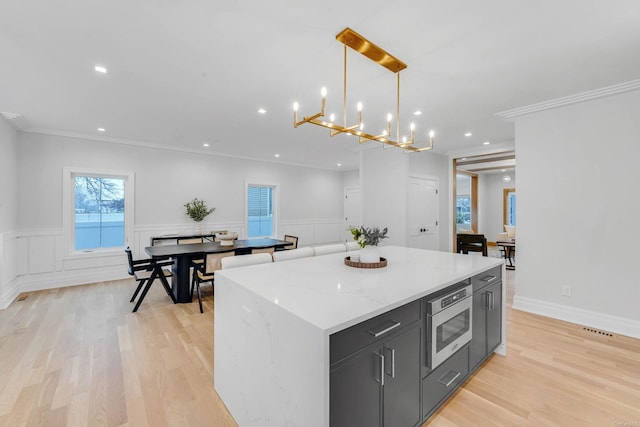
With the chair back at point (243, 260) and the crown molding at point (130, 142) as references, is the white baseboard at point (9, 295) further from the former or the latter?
the chair back at point (243, 260)

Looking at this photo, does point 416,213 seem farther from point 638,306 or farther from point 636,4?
point 636,4

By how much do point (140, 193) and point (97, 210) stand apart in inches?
31.1

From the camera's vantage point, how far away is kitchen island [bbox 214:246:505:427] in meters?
1.12

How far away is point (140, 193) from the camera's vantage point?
5.36 metres

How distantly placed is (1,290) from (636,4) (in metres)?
6.99

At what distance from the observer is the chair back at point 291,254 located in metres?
2.62

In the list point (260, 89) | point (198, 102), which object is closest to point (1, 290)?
point (198, 102)

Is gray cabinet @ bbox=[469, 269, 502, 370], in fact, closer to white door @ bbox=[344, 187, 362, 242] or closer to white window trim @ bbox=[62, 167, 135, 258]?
white window trim @ bbox=[62, 167, 135, 258]

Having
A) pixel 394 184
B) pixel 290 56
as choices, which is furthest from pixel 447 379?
pixel 394 184

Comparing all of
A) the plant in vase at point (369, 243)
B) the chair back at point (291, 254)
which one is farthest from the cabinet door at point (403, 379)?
the chair back at point (291, 254)

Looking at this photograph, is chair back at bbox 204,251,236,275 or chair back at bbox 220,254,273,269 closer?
chair back at bbox 220,254,273,269

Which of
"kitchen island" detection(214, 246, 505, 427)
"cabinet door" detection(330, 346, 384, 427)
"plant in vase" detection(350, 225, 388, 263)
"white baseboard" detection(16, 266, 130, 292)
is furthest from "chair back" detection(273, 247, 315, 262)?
"white baseboard" detection(16, 266, 130, 292)

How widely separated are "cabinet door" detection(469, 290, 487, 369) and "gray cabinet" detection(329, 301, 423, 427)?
787 millimetres

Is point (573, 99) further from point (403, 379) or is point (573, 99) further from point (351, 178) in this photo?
point (351, 178)
